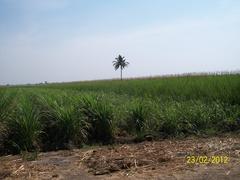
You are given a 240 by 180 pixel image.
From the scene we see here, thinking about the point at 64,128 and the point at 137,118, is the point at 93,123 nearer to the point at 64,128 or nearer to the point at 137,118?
the point at 64,128

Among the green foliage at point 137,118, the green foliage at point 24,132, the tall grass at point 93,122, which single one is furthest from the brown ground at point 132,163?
the green foliage at point 137,118

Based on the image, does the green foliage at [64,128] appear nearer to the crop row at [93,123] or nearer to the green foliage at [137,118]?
the crop row at [93,123]

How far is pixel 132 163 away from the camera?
596 cm

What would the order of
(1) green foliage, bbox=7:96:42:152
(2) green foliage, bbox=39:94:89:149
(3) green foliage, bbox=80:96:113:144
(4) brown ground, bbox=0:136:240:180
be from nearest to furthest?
(4) brown ground, bbox=0:136:240:180
(1) green foliage, bbox=7:96:42:152
(2) green foliage, bbox=39:94:89:149
(3) green foliage, bbox=80:96:113:144

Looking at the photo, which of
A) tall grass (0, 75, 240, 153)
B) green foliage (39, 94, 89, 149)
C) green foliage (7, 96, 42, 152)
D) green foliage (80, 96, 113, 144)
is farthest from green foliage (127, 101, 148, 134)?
green foliage (7, 96, 42, 152)

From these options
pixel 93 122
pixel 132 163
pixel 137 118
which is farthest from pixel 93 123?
pixel 132 163

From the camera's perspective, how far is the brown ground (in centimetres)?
547

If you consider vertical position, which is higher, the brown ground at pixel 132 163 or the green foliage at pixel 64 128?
the green foliage at pixel 64 128

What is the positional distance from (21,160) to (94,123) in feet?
7.58

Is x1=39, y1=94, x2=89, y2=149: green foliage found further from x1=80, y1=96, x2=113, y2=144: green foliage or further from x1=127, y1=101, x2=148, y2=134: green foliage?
x1=127, y1=101, x2=148, y2=134: green foliage

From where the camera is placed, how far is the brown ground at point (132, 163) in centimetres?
547

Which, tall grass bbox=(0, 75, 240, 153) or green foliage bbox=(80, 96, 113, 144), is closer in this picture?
tall grass bbox=(0, 75, 240, 153)

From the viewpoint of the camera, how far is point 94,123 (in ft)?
28.6

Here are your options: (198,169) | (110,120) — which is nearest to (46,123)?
(110,120)
